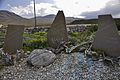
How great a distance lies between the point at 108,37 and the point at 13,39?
14.2ft

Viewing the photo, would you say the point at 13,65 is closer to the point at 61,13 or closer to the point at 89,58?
the point at 89,58

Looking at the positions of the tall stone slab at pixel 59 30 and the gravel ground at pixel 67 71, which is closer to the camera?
the gravel ground at pixel 67 71

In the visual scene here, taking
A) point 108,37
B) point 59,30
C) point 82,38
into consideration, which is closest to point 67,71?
point 108,37

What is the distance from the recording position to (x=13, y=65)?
895 centimetres

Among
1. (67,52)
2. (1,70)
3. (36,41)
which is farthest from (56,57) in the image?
(36,41)

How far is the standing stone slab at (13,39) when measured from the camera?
36.4 feet

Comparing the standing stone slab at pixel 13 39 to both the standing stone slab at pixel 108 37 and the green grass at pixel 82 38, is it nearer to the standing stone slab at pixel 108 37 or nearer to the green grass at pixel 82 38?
the green grass at pixel 82 38

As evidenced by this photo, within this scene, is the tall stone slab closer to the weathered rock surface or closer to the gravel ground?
the gravel ground

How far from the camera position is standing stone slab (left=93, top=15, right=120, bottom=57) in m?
9.20

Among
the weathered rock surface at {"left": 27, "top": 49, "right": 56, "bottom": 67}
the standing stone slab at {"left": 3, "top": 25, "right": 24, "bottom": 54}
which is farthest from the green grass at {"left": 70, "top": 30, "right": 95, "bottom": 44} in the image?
the weathered rock surface at {"left": 27, "top": 49, "right": 56, "bottom": 67}

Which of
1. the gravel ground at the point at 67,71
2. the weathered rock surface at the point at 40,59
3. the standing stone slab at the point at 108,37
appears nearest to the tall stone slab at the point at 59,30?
the standing stone slab at the point at 108,37

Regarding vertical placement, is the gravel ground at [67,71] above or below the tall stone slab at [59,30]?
below

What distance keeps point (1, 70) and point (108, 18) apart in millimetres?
4375

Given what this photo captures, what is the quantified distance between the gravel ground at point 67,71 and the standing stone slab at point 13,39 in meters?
2.14
